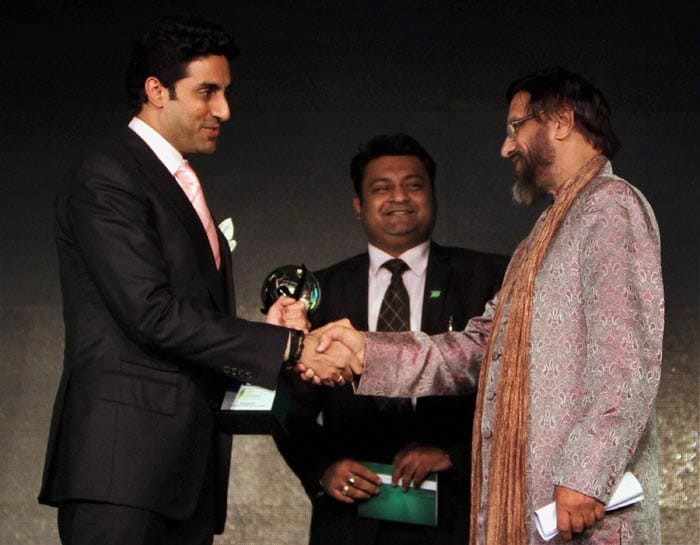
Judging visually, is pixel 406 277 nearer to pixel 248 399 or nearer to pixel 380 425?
pixel 380 425

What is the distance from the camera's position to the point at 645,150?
4234 mm

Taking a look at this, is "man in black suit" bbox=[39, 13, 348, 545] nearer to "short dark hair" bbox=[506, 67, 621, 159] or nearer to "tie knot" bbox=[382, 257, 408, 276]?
"short dark hair" bbox=[506, 67, 621, 159]

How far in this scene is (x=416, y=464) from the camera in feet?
10.7

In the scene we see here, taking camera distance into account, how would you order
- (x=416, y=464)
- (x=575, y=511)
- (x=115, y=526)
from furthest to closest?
(x=416, y=464) < (x=115, y=526) < (x=575, y=511)

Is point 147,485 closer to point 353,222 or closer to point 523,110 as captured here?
point 523,110

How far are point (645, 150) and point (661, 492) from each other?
1142 mm

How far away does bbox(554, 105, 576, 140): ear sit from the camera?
2.75m

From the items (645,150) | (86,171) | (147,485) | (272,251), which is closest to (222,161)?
(272,251)

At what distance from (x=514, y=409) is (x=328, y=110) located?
2.07m

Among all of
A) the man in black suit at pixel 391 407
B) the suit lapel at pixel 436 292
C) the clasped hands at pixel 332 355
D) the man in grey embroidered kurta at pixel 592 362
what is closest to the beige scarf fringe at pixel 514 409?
the man in grey embroidered kurta at pixel 592 362

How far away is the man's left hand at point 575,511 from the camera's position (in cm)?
230

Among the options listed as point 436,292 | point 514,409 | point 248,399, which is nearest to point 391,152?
point 436,292

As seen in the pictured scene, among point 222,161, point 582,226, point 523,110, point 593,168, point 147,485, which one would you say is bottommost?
point 147,485

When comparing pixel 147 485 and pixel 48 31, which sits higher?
pixel 48 31
